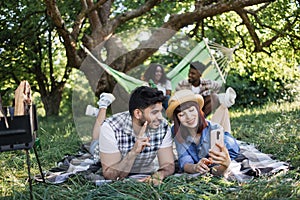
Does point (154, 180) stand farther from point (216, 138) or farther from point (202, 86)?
point (202, 86)

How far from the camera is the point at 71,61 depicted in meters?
5.36

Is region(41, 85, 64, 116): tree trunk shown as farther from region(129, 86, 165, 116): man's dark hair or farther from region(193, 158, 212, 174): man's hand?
region(193, 158, 212, 174): man's hand

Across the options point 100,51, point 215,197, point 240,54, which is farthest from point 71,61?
point 215,197

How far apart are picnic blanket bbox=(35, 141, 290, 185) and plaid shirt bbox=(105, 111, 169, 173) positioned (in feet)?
0.45

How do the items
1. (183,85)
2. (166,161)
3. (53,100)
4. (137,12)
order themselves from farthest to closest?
(53,100), (137,12), (183,85), (166,161)

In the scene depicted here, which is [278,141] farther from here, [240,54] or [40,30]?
[40,30]

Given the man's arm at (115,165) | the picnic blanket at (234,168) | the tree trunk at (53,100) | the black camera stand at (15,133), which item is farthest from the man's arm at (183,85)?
the tree trunk at (53,100)

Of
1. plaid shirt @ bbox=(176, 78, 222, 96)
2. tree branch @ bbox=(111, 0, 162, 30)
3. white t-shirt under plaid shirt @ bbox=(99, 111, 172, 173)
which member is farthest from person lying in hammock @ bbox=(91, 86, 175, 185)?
tree branch @ bbox=(111, 0, 162, 30)

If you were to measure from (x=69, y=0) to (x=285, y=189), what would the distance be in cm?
516

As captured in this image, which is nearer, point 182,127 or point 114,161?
point 114,161

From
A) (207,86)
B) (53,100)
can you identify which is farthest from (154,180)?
(53,100)

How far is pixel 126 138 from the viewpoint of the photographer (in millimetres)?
2688

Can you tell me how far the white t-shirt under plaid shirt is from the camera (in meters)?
2.62

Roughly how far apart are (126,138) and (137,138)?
0.07m
